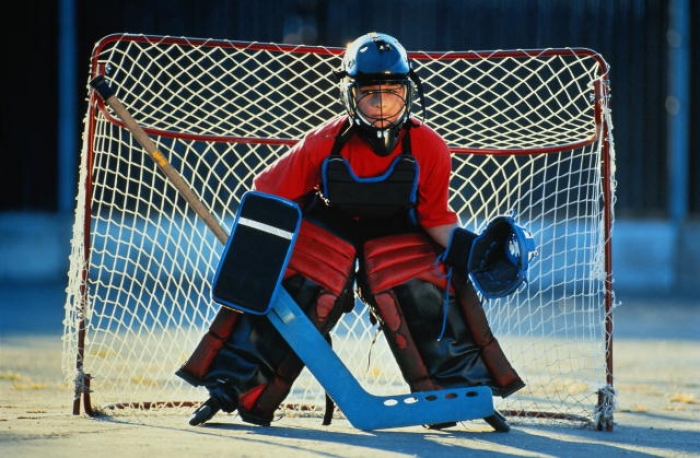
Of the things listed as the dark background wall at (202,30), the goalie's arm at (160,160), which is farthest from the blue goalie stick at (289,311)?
the dark background wall at (202,30)

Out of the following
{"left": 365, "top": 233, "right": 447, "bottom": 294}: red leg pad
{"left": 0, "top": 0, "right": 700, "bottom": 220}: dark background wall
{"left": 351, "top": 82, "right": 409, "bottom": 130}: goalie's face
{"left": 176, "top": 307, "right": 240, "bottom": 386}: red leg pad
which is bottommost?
{"left": 176, "top": 307, "right": 240, "bottom": 386}: red leg pad

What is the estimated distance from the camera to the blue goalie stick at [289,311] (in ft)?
14.3

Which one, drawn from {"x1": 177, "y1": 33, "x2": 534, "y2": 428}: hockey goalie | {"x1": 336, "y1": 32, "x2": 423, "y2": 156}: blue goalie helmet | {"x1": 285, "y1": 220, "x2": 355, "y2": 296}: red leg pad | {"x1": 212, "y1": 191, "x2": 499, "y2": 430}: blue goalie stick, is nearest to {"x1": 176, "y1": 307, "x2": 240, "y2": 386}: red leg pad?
{"x1": 177, "y1": 33, "x2": 534, "y2": 428}: hockey goalie

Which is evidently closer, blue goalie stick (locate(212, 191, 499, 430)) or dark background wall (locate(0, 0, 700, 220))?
blue goalie stick (locate(212, 191, 499, 430))

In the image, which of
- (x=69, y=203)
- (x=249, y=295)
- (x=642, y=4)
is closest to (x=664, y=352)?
(x=249, y=295)

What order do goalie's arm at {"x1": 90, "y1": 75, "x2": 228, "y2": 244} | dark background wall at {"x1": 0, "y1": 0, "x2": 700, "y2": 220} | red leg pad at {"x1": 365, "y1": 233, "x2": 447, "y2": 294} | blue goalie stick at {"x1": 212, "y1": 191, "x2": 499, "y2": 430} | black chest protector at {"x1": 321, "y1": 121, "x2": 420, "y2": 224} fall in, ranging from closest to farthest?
blue goalie stick at {"x1": 212, "y1": 191, "x2": 499, "y2": 430}
black chest protector at {"x1": 321, "y1": 121, "x2": 420, "y2": 224}
red leg pad at {"x1": 365, "y1": 233, "x2": 447, "y2": 294}
goalie's arm at {"x1": 90, "y1": 75, "x2": 228, "y2": 244}
dark background wall at {"x1": 0, "y1": 0, "x2": 700, "y2": 220}

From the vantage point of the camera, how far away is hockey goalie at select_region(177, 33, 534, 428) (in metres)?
4.47

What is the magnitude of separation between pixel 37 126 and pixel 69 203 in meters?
0.92

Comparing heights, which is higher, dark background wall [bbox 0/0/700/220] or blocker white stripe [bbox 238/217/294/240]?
dark background wall [bbox 0/0/700/220]

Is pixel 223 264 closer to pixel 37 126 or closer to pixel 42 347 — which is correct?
pixel 42 347

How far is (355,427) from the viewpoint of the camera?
14.6ft

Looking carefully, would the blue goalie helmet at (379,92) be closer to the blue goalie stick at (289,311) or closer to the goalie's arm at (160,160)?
the blue goalie stick at (289,311)

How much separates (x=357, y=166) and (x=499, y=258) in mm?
671

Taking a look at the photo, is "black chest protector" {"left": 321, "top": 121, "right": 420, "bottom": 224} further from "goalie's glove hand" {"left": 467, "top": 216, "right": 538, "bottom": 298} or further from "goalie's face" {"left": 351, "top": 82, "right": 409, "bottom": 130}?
"goalie's glove hand" {"left": 467, "top": 216, "right": 538, "bottom": 298}
